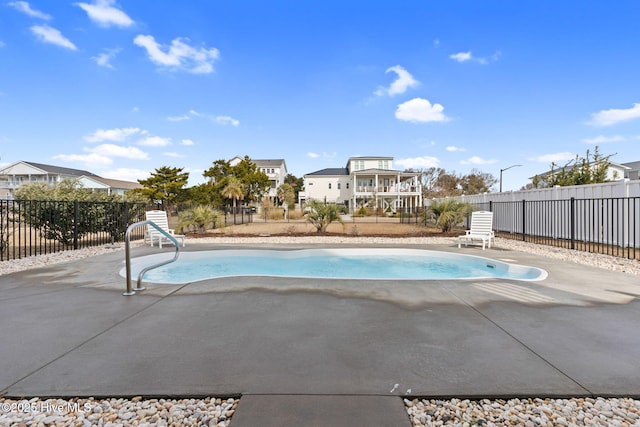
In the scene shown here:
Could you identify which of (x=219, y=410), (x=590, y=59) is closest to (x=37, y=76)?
(x=219, y=410)

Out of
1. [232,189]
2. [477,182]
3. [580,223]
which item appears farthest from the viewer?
[477,182]

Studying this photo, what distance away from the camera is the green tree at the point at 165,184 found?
112ft

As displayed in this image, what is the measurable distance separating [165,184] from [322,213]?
27.7 m

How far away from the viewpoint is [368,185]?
39.3 m

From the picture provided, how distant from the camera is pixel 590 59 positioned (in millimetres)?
12758

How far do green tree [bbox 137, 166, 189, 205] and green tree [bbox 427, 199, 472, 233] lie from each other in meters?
30.3

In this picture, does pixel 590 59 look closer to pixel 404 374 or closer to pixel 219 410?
pixel 404 374

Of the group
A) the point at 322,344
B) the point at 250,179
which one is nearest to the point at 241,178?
the point at 250,179

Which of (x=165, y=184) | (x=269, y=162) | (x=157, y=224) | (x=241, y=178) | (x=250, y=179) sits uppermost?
(x=269, y=162)

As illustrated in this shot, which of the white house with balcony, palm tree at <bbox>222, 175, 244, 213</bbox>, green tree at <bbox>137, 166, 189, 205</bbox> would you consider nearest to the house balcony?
Answer: the white house with balcony

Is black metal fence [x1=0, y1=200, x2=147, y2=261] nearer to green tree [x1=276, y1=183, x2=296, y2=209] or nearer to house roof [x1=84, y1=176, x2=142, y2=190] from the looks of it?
green tree [x1=276, y1=183, x2=296, y2=209]

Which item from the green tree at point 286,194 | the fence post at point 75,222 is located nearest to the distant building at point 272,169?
the green tree at point 286,194

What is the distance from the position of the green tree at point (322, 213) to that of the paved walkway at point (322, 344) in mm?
9074

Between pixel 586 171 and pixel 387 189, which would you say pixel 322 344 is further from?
pixel 387 189
